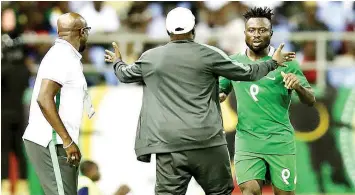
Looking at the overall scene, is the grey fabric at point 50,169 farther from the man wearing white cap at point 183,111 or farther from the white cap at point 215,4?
the white cap at point 215,4

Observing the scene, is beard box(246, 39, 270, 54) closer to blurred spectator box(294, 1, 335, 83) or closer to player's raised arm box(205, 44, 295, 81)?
player's raised arm box(205, 44, 295, 81)

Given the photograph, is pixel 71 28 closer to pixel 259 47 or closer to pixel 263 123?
pixel 259 47

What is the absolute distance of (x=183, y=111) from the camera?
9789 mm

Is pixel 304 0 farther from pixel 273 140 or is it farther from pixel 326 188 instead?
pixel 273 140

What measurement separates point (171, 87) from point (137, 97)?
701 cm

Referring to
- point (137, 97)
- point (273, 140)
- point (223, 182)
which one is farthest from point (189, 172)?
point (137, 97)

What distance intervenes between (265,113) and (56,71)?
2664 mm

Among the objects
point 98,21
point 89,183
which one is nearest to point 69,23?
point 89,183

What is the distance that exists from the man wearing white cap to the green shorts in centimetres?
135

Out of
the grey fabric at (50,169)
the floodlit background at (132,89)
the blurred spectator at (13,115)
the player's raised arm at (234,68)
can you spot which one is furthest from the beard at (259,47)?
the blurred spectator at (13,115)

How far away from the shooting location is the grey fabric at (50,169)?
31.4 feet

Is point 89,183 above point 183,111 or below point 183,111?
below

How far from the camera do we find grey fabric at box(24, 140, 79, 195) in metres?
9.59

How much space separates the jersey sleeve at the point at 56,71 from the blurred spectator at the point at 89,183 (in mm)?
3041
